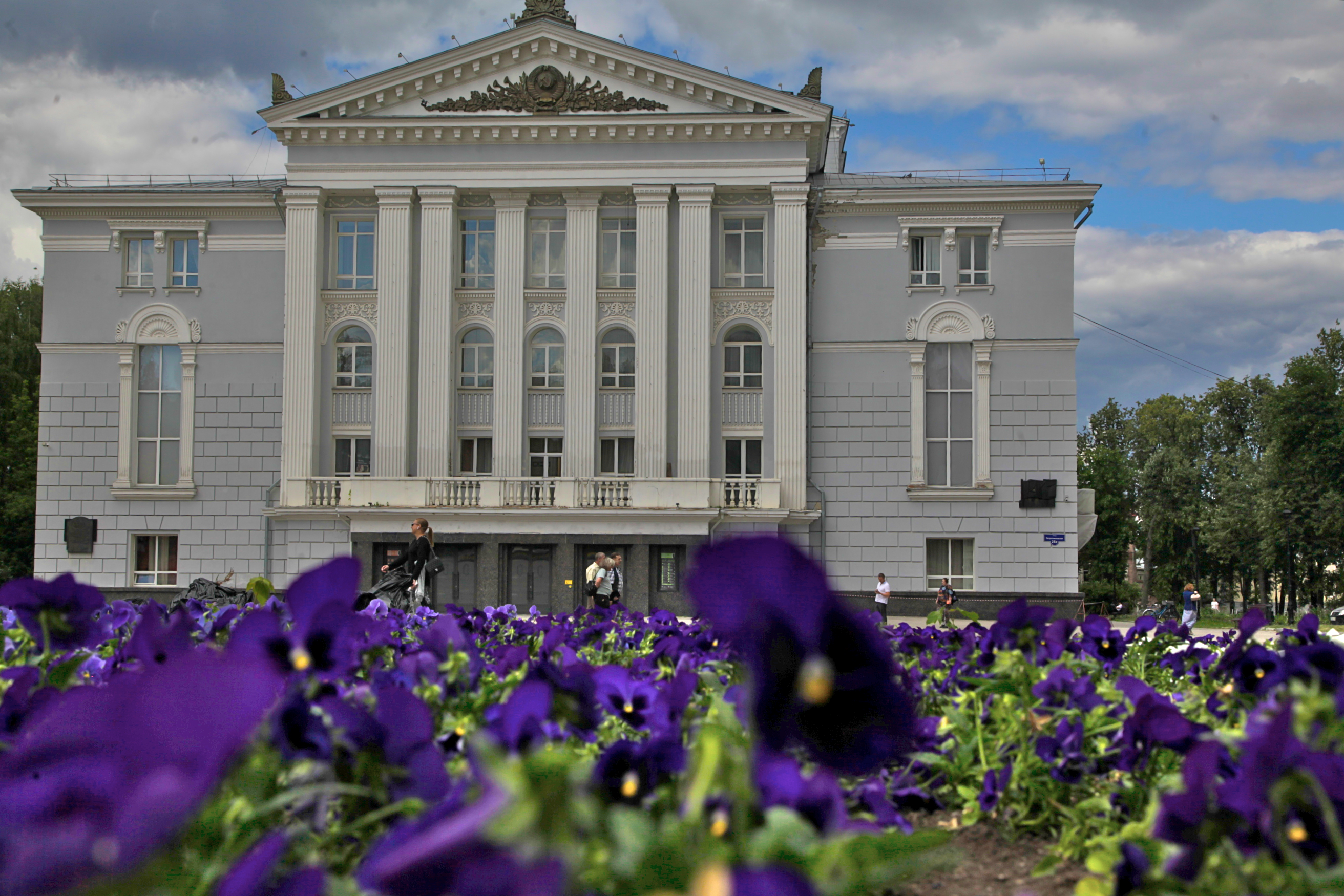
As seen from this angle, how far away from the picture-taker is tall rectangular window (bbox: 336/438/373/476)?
29.5 meters

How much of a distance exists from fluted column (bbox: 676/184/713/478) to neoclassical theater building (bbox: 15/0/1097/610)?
0.09 meters

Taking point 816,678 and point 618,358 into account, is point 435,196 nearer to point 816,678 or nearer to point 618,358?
point 618,358

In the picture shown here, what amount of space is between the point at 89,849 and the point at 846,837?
25.4 inches

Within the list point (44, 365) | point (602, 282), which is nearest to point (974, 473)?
point (602, 282)

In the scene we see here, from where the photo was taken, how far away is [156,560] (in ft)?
98.7

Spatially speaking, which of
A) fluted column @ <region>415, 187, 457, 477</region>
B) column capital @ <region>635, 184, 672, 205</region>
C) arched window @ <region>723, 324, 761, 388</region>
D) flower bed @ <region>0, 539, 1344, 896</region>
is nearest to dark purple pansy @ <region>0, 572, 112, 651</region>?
flower bed @ <region>0, 539, 1344, 896</region>

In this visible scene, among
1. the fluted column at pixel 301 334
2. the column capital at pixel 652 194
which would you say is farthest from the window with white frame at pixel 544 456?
the column capital at pixel 652 194

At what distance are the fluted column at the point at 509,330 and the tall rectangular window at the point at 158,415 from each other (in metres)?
9.65

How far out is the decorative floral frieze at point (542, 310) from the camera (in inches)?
1165

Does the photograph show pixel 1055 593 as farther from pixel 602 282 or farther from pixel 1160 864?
pixel 1160 864

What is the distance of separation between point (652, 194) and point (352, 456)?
11331mm

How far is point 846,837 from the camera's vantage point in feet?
3.23

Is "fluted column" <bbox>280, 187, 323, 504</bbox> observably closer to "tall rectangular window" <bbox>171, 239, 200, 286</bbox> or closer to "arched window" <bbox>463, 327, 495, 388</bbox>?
"tall rectangular window" <bbox>171, 239, 200, 286</bbox>

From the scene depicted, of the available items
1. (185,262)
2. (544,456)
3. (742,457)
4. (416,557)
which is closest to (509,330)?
(544,456)
